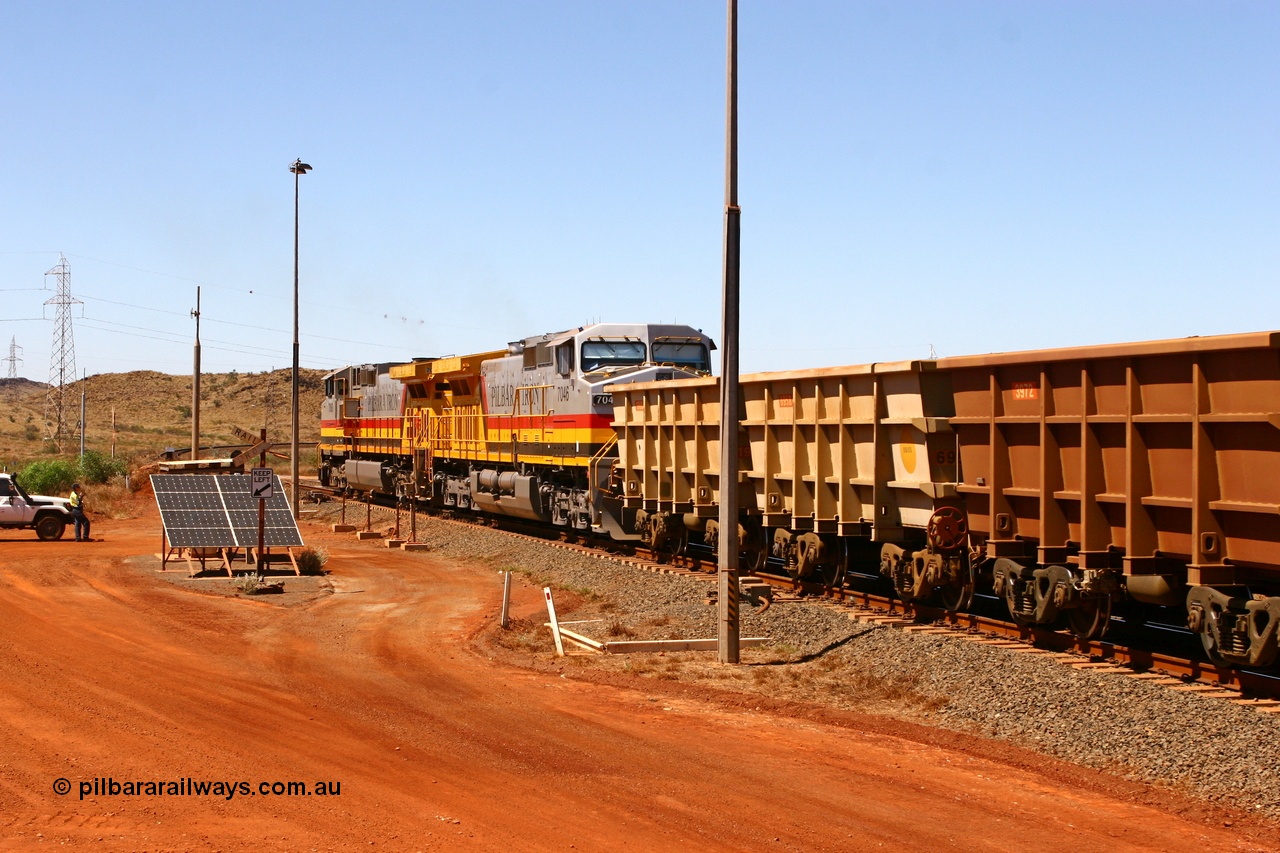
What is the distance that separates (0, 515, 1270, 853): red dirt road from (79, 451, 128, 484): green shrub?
39.0 meters

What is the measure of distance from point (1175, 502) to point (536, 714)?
21.2ft

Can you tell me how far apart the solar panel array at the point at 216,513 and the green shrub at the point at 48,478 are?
23.2 metres

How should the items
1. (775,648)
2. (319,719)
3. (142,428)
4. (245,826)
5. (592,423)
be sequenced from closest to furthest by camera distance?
(245,826) < (319,719) < (775,648) < (592,423) < (142,428)

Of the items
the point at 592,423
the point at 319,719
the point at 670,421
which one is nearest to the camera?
the point at 319,719

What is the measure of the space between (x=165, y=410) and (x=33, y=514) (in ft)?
332

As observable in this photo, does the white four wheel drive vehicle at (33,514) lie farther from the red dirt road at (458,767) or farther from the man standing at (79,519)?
the red dirt road at (458,767)

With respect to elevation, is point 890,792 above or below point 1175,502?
below

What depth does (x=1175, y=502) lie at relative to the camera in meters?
11.8

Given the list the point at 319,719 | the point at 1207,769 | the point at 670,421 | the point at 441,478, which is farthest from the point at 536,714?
the point at 441,478

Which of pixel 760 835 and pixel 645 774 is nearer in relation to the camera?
pixel 760 835

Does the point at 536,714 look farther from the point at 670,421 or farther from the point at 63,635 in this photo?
the point at 670,421

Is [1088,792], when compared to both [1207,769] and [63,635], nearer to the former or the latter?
[1207,769]

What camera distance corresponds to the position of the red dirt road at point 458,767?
8.20 m

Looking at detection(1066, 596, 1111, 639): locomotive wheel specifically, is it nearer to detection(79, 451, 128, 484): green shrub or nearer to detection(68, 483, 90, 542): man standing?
detection(68, 483, 90, 542): man standing
